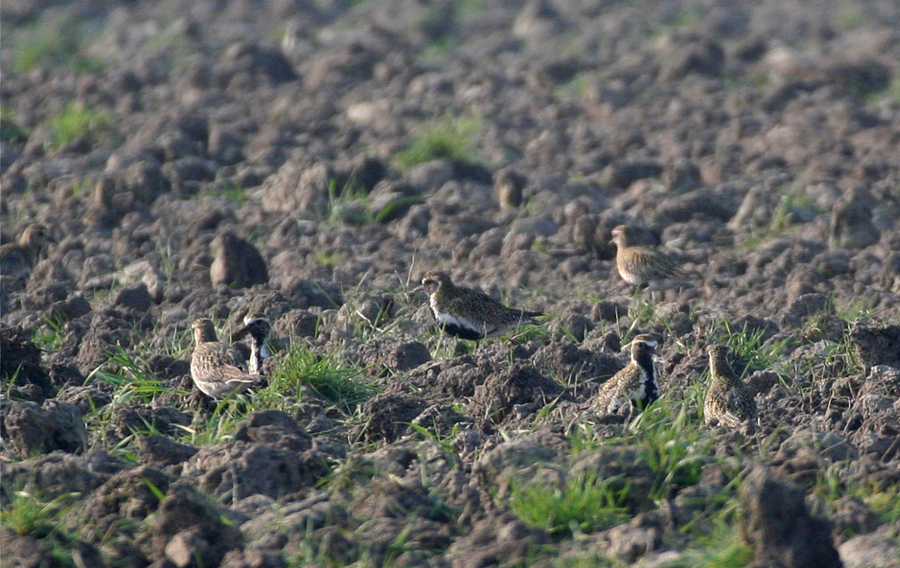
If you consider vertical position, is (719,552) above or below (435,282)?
above

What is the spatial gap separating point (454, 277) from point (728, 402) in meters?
3.98

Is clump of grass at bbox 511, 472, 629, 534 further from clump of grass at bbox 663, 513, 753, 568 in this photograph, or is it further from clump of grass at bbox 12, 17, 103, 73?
clump of grass at bbox 12, 17, 103, 73

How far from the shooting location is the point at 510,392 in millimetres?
7980

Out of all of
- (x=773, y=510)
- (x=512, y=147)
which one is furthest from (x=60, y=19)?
(x=773, y=510)

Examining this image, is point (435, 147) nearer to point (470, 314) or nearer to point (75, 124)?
point (75, 124)

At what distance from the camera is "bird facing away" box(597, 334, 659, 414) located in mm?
7680

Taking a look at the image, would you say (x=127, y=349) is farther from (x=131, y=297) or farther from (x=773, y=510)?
(x=773, y=510)

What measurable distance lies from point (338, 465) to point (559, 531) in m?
1.31

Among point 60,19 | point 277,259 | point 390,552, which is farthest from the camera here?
point 60,19

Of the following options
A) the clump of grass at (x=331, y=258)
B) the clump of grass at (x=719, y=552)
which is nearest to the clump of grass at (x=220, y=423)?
the clump of grass at (x=719, y=552)

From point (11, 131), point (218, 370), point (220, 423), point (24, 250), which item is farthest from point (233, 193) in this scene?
point (220, 423)

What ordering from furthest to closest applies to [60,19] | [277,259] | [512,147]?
[60,19] < [512,147] < [277,259]

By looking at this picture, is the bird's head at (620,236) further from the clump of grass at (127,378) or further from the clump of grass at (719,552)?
the clump of grass at (719,552)

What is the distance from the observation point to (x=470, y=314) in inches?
361
